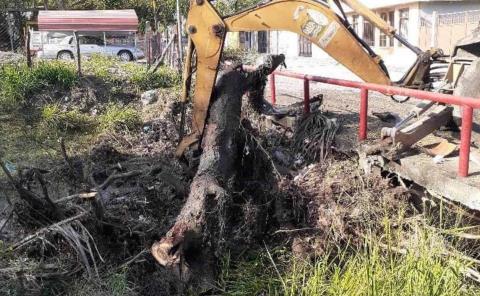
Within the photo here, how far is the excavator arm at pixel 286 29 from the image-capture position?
5.74m

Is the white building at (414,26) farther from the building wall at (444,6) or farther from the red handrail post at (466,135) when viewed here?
the red handrail post at (466,135)

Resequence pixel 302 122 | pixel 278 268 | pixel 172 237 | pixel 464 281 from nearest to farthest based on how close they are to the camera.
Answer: pixel 464 281
pixel 172 237
pixel 278 268
pixel 302 122

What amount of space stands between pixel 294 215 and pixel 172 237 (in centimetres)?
143

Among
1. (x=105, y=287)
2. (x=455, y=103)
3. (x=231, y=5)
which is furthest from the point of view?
(x=231, y=5)

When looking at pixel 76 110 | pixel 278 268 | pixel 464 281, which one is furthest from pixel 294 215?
pixel 76 110

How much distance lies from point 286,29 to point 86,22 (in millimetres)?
25849

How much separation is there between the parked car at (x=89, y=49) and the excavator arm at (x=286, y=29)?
830 inches

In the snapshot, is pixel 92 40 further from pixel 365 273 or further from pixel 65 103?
pixel 365 273

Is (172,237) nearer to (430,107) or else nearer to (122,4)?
(430,107)

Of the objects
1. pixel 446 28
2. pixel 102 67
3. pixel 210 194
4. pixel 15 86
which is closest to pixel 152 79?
pixel 102 67

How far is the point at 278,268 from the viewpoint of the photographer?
4.55 metres

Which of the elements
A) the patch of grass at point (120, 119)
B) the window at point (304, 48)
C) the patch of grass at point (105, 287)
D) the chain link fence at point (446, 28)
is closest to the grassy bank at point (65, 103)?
the patch of grass at point (120, 119)

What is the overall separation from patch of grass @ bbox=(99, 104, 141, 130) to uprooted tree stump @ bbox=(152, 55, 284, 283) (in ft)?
10.9

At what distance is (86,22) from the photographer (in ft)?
97.0
